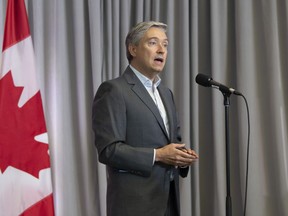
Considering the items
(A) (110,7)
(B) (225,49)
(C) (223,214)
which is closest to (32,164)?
(A) (110,7)

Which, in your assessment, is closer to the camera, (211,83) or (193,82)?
(211,83)

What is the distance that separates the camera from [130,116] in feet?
5.32

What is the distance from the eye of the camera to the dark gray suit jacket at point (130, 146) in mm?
1541

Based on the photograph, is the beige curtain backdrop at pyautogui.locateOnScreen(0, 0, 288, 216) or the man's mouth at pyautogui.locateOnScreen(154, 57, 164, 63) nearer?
the man's mouth at pyautogui.locateOnScreen(154, 57, 164, 63)

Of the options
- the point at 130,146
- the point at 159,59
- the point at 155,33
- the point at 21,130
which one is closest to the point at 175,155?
the point at 130,146

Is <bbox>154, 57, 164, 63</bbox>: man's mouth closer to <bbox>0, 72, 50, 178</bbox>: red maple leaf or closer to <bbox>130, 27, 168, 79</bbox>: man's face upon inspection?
<bbox>130, 27, 168, 79</bbox>: man's face

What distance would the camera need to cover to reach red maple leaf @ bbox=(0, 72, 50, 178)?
2.08 m

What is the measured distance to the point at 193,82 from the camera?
8.75ft

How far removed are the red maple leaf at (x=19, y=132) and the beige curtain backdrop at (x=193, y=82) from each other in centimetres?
24

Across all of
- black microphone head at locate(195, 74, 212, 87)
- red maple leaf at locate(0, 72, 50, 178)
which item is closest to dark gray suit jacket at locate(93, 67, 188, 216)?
black microphone head at locate(195, 74, 212, 87)

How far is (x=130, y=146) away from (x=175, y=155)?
19 cm

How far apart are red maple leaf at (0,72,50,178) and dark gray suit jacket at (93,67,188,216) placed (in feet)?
2.14

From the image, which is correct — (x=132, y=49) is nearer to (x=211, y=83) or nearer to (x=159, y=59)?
(x=159, y=59)

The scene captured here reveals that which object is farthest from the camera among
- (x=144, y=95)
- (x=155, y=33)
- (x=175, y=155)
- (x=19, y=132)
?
(x=19, y=132)
